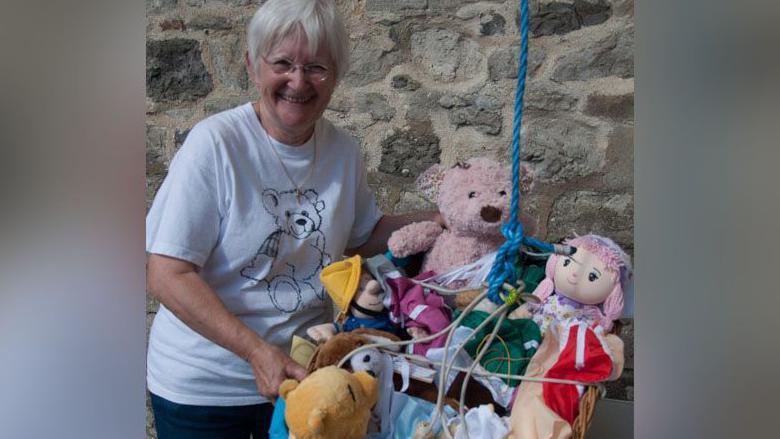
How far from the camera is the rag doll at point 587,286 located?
126 centimetres

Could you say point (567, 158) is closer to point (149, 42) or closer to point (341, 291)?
point (341, 291)

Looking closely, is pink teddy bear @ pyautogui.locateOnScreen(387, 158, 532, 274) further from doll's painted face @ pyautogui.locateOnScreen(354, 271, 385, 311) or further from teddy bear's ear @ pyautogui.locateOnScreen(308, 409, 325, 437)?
teddy bear's ear @ pyautogui.locateOnScreen(308, 409, 325, 437)

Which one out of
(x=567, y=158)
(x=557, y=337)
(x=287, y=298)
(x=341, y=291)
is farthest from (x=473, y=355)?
(x=567, y=158)

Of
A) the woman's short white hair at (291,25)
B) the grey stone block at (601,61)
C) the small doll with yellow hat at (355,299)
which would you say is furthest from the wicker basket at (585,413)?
the grey stone block at (601,61)

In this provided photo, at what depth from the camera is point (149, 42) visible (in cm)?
256

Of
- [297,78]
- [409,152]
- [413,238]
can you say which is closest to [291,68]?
[297,78]

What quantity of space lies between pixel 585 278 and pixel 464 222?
0.27 meters

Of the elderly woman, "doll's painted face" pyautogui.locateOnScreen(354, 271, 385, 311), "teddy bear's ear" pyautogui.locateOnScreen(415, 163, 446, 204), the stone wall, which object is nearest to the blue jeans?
the elderly woman

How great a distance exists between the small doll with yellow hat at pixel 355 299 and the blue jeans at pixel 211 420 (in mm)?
263

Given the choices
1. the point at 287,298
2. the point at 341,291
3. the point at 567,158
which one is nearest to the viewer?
the point at 341,291

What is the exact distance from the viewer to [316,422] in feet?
3.16

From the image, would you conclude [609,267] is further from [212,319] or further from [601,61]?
[601,61]
